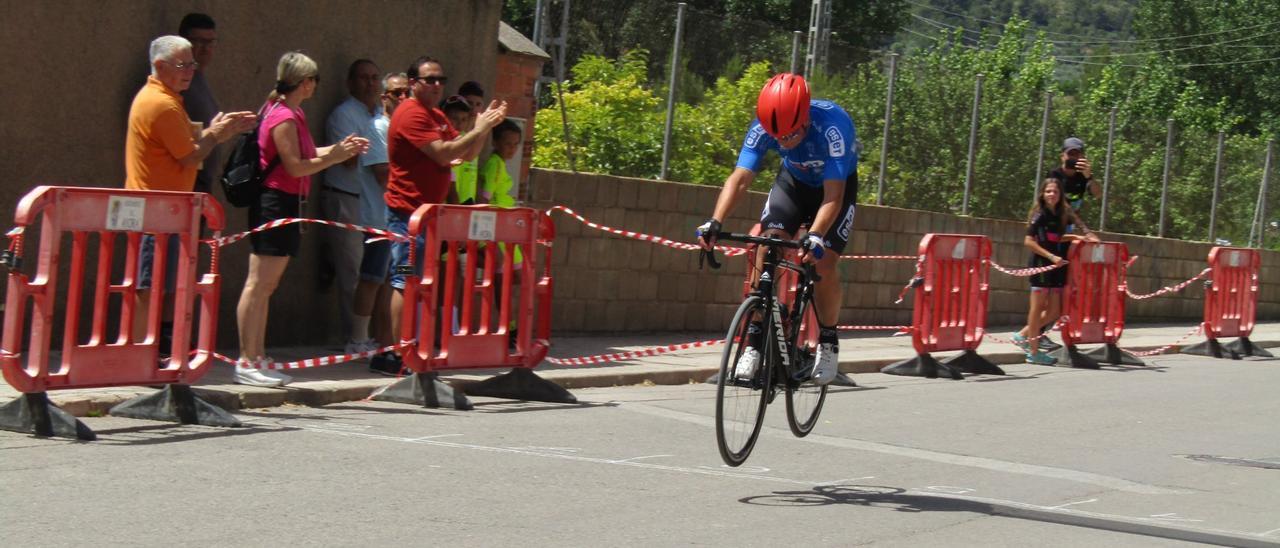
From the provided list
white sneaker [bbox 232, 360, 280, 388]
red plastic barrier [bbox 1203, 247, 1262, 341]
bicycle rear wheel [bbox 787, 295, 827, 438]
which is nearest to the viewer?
bicycle rear wheel [bbox 787, 295, 827, 438]

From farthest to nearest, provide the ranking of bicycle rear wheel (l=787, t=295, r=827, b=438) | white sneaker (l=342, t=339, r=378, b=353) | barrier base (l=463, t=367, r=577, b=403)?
1. white sneaker (l=342, t=339, r=378, b=353)
2. barrier base (l=463, t=367, r=577, b=403)
3. bicycle rear wheel (l=787, t=295, r=827, b=438)

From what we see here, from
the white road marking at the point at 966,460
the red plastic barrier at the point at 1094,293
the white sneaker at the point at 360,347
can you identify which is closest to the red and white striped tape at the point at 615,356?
the white sneaker at the point at 360,347

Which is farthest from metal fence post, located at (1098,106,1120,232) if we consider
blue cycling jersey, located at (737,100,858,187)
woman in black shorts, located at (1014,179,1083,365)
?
blue cycling jersey, located at (737,100,858,187)

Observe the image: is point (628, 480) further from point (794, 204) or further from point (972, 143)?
point (972, 143)

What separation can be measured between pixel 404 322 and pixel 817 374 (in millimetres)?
2763

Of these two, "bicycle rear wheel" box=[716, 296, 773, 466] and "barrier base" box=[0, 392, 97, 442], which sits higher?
"bicycle rear wheel" box=[716, 296, 773, 466]

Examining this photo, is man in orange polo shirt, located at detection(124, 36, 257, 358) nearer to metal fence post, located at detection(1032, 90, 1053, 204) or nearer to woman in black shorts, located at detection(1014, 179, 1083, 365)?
woman in black shorts, located at detection(1014, 179, 1083, 365)

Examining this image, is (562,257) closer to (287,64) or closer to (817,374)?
(287,64)

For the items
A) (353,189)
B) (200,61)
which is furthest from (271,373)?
(353,189)

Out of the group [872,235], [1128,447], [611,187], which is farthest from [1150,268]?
[1128,447]

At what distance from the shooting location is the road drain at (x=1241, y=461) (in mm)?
9453

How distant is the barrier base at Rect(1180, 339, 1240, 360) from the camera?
19094mm

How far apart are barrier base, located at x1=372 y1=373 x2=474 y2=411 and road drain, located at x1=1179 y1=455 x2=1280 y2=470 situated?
4384 millimetres

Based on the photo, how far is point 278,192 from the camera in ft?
32.9
